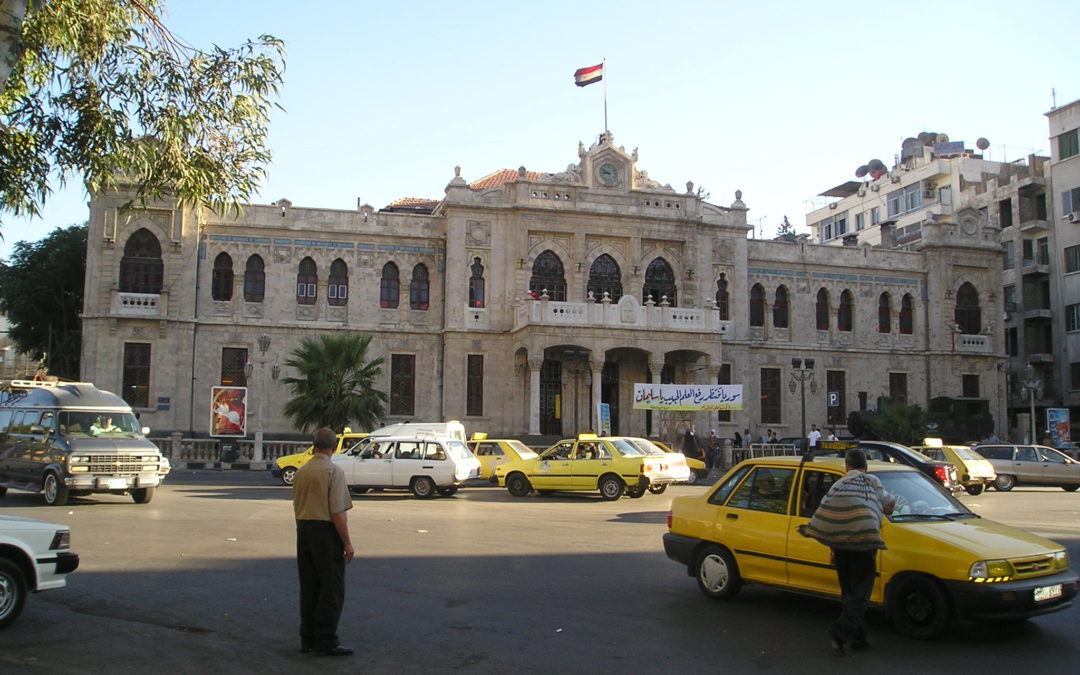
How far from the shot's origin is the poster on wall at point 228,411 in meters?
28.6

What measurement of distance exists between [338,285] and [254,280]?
3.20 meters

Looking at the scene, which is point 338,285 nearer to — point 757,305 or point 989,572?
point 757,305

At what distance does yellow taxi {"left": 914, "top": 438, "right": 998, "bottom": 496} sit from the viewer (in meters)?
23.8

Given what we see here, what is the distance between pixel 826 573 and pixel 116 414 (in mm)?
15276

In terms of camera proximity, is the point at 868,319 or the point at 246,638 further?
the point at 868,319

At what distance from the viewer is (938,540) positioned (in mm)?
7477

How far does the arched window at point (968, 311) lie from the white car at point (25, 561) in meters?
42.0

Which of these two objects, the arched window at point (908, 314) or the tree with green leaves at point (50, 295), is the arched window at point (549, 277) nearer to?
the arched window at point (908, 314)

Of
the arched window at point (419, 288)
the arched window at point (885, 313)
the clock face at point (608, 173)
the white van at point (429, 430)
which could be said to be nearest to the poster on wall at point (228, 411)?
the white van at point (429, 430)

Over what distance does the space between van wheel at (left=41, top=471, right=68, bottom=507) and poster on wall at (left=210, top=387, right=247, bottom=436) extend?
37.0 ft

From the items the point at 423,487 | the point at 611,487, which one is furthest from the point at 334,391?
the point at 611,487

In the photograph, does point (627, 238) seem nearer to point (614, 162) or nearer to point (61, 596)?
point (614, 162)

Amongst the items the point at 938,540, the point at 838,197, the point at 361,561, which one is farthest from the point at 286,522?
the point at 838,197

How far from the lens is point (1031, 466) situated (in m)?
26.9
